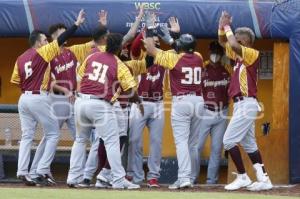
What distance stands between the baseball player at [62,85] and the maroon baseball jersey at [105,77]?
98 centimetres

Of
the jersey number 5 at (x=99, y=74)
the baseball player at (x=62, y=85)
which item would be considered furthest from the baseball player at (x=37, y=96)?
the jersey number 5 at (x=99, y=74)

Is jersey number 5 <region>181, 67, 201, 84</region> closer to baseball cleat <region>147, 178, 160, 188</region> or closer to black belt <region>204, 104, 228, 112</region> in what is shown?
black belt <region>204, 104, 228, 112</region>

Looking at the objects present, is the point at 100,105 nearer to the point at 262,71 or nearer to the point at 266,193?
the point at 266,193

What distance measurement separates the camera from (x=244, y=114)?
35.2ft

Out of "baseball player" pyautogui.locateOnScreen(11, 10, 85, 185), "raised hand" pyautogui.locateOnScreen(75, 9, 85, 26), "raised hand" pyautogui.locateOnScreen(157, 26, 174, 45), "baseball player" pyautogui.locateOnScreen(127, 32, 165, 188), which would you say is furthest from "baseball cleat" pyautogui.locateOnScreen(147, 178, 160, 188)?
"raised hand" pyautogui.locateOnScreen(75, 9, 85, 26)

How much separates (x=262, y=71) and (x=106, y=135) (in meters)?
3.69

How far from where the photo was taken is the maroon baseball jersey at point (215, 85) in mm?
11859

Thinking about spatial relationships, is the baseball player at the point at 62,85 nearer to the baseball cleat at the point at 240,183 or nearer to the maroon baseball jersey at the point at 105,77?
the maroon baseball jersey at the point at 105,77

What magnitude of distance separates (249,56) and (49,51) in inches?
97.9

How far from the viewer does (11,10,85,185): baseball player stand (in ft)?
35.9

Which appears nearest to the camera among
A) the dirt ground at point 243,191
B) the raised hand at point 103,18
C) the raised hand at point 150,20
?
the dirt ground at point 243,191

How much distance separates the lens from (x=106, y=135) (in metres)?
10.5

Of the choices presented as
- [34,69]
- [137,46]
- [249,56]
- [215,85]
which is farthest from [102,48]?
[249,56]

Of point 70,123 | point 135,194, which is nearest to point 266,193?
point 135,194
